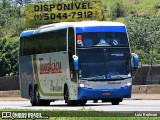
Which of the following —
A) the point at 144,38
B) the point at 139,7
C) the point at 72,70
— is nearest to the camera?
the point at 72,70

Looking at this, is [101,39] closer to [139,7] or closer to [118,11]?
[118,11]

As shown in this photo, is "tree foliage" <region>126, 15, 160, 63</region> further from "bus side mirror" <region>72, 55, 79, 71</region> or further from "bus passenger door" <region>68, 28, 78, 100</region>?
"bus side mirror" <region>72, 55, 79, 71</region>

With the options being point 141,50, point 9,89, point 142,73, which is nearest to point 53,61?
point 142,73

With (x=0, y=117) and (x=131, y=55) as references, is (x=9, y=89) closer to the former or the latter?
(x=131, y=55)

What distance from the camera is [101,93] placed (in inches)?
1242

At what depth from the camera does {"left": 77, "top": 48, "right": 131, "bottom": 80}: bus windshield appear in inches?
1232

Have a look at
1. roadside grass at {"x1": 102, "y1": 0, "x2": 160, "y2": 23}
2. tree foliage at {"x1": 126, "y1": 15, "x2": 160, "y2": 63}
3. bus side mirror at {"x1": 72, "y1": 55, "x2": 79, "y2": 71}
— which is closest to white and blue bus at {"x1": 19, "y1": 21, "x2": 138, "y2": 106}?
bus side mirror at {"x1": 72, "y1": 55, "x2": 79, "y2": 71}

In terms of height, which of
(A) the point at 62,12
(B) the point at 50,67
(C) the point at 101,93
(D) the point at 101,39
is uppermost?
(D) the point at 101,39

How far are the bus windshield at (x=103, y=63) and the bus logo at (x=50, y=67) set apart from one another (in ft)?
7.87

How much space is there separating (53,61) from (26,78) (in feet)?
16.4

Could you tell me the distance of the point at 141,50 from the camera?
305ft

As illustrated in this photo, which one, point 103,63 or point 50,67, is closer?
point 103,63

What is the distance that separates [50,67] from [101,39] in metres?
4.22

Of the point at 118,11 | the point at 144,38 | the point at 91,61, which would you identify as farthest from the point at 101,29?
the point at 118,11
